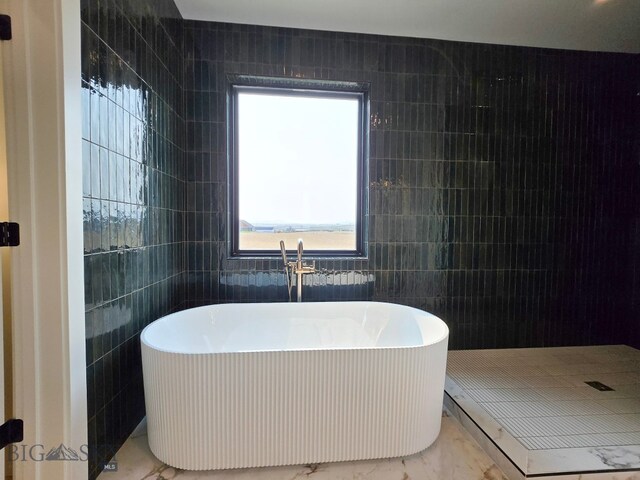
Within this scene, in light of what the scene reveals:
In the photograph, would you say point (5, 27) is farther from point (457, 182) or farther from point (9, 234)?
point (457, 182)

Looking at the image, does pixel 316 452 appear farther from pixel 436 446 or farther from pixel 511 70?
pixel 511 70

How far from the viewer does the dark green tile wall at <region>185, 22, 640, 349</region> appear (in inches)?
92.6

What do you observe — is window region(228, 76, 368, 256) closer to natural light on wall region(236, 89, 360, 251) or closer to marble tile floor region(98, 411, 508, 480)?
natural light on wall region(236, 89, 360, 251)

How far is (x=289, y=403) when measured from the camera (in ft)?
4.51

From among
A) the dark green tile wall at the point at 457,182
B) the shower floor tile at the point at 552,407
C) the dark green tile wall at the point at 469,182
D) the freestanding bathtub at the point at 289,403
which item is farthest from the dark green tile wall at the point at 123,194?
the shower floor tile at the point at 552,407

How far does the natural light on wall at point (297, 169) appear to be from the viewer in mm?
2471

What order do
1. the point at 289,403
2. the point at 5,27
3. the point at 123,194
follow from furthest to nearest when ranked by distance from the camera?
the point at 123,194
the point at 289,403
the point at 5,27

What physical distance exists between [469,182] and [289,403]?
6.96 feet

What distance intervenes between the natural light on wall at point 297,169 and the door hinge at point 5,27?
1452 mm

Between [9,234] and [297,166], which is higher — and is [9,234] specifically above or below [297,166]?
below

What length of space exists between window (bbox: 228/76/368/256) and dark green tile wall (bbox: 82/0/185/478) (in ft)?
1.73

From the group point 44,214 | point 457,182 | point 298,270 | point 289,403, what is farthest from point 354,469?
point 457,182

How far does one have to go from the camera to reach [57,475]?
44.6 inches

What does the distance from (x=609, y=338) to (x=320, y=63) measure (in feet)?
11.0
